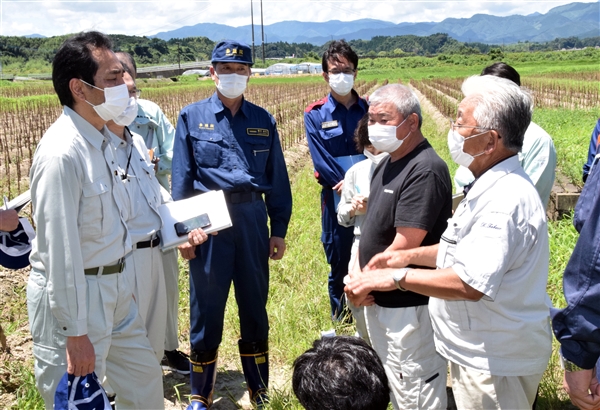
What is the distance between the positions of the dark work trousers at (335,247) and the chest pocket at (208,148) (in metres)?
1.25

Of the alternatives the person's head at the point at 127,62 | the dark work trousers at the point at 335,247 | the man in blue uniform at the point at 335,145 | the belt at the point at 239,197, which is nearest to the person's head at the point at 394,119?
the belt at the point at 239,197

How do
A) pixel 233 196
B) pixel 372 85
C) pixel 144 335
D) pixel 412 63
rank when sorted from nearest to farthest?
1. pixel 144 335
2. pixel 233 196
3. pixel 372 85
4. pixel 412 63

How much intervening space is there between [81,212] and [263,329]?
1.49 metres

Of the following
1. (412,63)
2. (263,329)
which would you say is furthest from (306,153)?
(412,63)

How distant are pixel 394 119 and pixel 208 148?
1.13 m

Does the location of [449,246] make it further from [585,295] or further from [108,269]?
[108,269]

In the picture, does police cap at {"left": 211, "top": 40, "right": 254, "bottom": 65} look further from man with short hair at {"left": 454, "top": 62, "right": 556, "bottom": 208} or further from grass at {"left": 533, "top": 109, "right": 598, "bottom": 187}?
grass at {"left": 533, "top": 109, "right": 598, "bottom": 187}

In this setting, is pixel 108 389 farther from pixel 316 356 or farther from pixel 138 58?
pixel 138 58

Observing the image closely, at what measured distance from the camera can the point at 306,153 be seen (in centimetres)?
1288

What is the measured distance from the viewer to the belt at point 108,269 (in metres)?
2.25

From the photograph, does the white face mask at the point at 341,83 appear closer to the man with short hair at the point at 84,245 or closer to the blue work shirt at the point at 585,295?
the man with short hair at the point at 84,245

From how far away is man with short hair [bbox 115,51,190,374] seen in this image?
375 centimetres

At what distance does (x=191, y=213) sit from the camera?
287cm

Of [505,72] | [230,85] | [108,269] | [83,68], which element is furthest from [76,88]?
[505,72]
